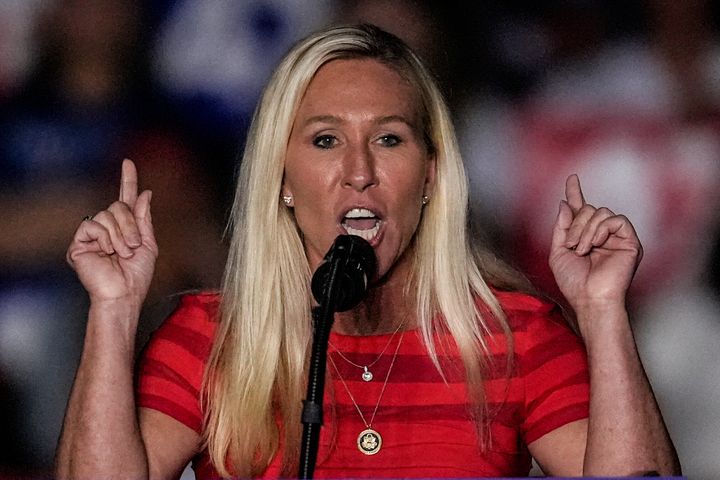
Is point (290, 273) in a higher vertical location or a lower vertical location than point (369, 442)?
higher

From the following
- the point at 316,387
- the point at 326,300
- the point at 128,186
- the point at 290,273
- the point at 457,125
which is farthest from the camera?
the point at 457,125

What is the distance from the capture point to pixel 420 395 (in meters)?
2.56

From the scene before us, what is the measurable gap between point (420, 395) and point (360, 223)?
1.14 ft

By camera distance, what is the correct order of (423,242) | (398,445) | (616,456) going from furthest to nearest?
(423,242)
(398,445)
(616,456)

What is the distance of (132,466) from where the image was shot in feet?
7.78

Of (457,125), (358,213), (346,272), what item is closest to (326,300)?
(346,272)

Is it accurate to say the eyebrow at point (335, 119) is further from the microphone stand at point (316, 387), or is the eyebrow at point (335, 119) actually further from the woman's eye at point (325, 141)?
the microphone stand at point (316, 387)

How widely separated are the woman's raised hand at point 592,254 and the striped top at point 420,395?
6.8 inches

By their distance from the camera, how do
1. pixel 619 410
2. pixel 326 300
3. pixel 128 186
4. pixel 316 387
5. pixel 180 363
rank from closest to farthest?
pixel 316 387
pixel 326 300
pixel 619 410
pixel 128 186
pixel 180 363

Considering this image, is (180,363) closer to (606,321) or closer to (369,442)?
(369,442)

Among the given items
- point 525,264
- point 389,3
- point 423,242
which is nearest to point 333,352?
point 423,242

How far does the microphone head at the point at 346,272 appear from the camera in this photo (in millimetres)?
1920

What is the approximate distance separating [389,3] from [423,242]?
33.8 inches

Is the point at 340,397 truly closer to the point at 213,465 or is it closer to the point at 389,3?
the point at 213,465
